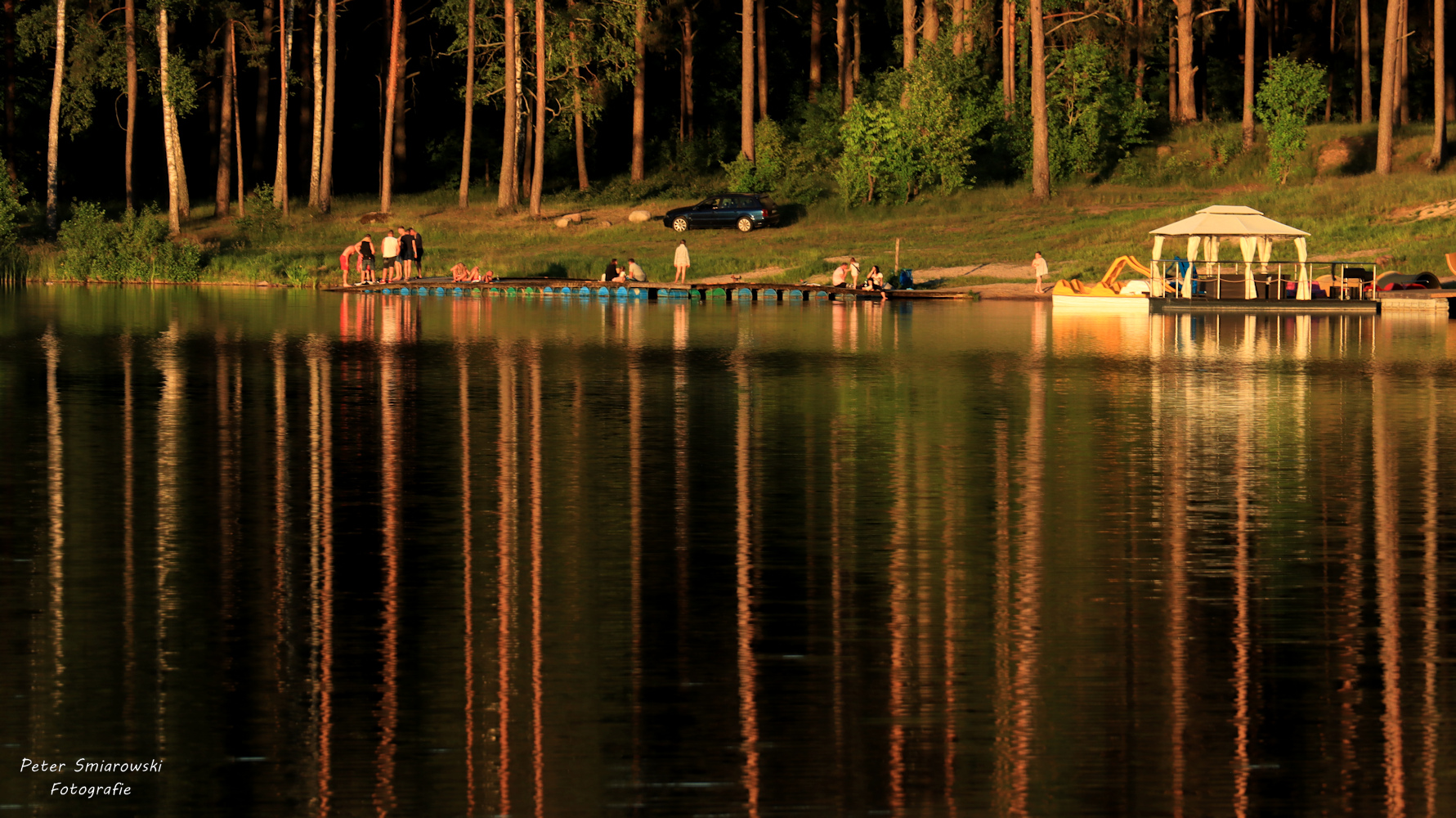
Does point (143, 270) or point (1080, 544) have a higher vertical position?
point (143, 270)

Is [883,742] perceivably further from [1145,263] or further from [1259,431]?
[1145,263]

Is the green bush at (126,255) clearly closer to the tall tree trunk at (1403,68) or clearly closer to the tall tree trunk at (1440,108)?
the tall tree trunk at (1440,108)

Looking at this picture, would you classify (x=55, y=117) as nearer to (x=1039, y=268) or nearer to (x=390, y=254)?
(x=390, y=254)

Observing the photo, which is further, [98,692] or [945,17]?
[945,17]

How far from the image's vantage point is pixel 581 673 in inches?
380

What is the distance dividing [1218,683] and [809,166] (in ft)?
216

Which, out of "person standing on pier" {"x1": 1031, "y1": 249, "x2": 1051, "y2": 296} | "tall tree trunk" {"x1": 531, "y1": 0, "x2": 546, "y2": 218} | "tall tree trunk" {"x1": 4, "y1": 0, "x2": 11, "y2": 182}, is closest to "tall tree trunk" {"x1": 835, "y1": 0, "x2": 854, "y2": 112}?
"tall tree trunk" {"x1": 531, "y1": 0, "x2": 546, "y2": 218}

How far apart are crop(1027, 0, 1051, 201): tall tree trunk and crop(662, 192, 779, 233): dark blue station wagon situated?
8.98 metres

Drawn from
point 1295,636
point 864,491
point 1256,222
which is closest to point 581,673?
point 1295,636

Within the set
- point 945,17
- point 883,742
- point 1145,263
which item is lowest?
point 883,742

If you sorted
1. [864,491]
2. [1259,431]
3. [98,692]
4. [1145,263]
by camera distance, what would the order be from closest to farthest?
[98,692] → [864,491] → [1259,431] → [1145,263]

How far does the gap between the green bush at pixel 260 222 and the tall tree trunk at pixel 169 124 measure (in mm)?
2216

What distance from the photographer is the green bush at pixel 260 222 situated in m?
65.4

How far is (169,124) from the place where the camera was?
67750 millimetres
